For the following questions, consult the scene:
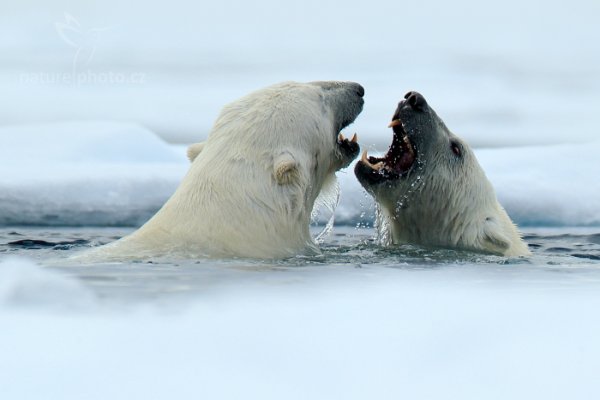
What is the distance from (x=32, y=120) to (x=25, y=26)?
2.03 m

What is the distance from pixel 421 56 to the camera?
409 inches

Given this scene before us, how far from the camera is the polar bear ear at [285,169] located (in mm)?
3996

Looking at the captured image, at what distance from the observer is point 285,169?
13.1 feet

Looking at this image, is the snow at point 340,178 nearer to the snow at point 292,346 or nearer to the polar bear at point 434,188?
the snow at point 292,346

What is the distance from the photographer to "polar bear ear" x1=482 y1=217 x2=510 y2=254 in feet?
15.3

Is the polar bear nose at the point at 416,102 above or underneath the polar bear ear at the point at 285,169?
above

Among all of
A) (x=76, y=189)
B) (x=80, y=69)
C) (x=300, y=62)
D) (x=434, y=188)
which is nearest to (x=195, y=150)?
(x=434, y=188)

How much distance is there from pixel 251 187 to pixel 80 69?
649 centimetres

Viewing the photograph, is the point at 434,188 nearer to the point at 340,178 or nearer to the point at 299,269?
the point at 299,269

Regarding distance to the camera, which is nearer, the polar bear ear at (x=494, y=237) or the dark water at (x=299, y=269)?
the dark water at (x=299, y=269)

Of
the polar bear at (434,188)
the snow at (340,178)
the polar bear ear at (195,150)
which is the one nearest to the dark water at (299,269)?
the snow at (340,178)

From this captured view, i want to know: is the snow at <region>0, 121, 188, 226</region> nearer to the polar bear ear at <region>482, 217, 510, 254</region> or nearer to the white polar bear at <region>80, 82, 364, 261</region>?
the white polar bear at <region>80, 82, 364, 261</region>

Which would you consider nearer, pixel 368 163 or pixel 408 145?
pixel 368 163

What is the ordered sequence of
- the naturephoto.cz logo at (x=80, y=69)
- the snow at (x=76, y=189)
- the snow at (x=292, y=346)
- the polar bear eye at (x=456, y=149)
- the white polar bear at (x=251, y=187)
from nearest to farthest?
the snow at (x=292, y=346) < the white polar bear at (x=251, y=187) < the polar bear eye at (x=456, y=149) < the snow at (x=76, y=189) < the naturephoto.cz logo at (x=80, y=69)
